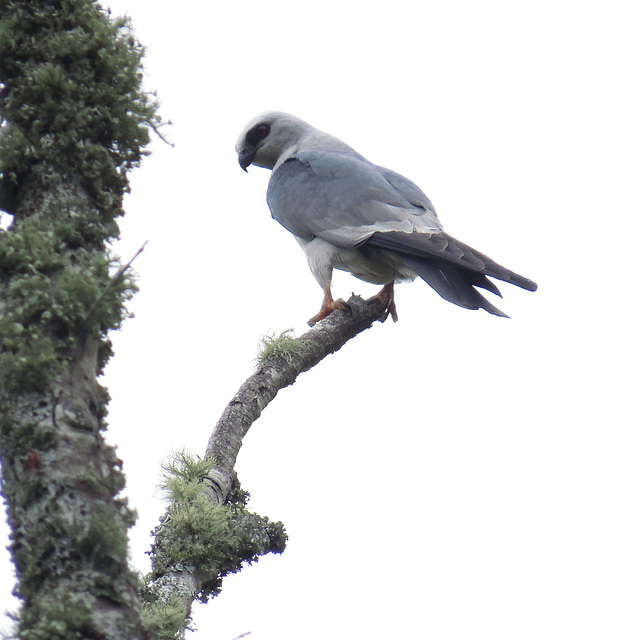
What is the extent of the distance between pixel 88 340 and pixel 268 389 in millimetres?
1980

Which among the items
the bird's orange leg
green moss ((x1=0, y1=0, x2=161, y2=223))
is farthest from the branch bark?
green moss ((x1=0, y1=0, x2=161, y2=223))

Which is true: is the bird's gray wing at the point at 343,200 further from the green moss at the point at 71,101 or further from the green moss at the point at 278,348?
the green moss at the point at 71,101

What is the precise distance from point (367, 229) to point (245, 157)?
2.52m

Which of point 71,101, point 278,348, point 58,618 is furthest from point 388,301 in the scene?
point 58,618

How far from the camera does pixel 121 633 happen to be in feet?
5.13

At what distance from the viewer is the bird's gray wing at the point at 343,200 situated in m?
6.33

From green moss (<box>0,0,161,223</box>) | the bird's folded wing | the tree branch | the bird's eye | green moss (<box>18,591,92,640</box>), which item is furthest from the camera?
the bird's eye

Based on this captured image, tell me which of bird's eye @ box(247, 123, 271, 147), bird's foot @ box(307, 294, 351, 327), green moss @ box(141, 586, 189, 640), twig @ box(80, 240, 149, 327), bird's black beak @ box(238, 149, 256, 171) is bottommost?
green moss @ box(141, 586, 189, 640)

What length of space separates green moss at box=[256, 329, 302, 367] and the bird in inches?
33.3

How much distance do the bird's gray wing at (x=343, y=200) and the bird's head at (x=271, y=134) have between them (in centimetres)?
69

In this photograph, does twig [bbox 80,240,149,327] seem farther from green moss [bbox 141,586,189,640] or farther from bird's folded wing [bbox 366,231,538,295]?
bird's folded wing [bbox 366,231,538,295]

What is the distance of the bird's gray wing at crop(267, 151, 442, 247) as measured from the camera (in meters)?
6.33

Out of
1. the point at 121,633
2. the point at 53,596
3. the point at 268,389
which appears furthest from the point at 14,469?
the point at 268,389

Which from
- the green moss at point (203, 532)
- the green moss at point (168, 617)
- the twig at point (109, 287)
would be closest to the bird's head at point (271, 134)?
the green moss at point (203, 532)
